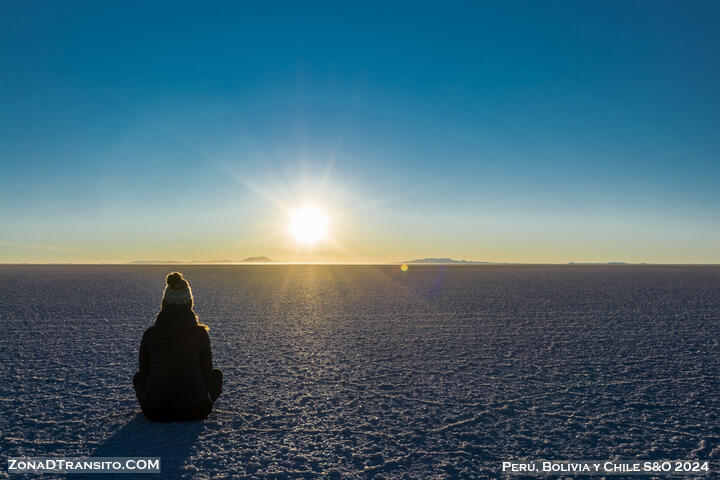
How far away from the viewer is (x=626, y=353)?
30.4 feet

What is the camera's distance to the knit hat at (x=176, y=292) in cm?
475

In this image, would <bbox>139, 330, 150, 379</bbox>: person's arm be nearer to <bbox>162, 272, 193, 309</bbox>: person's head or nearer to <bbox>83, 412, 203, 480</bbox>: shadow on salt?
<bbox>162, 272, 193, 309</bbox>: person's head

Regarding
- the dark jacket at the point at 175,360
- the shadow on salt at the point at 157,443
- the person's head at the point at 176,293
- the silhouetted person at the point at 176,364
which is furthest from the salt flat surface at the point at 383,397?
the person's head at the point at 176,293

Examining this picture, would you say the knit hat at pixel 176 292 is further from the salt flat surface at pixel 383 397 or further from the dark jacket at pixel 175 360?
the salt flat surface at pixel 383 397

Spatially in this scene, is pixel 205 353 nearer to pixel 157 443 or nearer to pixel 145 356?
pixel 145 356

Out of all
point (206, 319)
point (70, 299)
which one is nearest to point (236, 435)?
point (206, 319)

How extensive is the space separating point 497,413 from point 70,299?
65.2ft

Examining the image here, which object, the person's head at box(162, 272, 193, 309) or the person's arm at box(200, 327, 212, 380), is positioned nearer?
the person's head at box(162, 272, 193, 309)

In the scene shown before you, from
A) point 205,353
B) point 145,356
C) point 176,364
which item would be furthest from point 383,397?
point 145,356

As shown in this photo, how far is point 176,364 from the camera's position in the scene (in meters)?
4.83

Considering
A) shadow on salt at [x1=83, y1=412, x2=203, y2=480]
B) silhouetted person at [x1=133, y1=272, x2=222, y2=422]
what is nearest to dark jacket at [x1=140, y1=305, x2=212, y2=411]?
silhouetted person at [x1=133, y1=272, x2=222, y2=422]

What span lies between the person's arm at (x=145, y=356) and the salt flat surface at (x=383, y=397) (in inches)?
26.8

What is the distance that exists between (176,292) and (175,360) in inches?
28.5

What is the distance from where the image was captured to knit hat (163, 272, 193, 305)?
4.75 m
